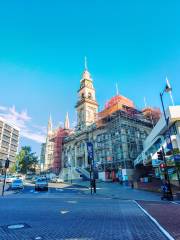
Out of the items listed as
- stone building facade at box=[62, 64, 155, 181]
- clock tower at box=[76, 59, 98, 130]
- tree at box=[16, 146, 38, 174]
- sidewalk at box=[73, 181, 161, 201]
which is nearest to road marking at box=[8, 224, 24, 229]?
sidewalk at box=[73, 181, 161, 201]

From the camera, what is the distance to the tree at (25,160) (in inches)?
3191

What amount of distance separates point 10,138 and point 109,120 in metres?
69.4

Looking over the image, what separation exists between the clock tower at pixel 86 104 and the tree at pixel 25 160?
85.1 feet

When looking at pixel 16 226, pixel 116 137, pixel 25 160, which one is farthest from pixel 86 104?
pixel 16 226

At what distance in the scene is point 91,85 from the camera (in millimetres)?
86312

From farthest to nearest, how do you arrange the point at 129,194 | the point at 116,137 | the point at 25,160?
the point at 25,160 < the point at 116,137 < the point at 129,194

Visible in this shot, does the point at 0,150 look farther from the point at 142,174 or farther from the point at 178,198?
the point at 178,198

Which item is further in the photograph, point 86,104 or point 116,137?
point 86,104

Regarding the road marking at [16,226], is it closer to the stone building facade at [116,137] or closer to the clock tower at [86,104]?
the stone building facade at [116,137]

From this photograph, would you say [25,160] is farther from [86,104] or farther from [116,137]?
[116,137]

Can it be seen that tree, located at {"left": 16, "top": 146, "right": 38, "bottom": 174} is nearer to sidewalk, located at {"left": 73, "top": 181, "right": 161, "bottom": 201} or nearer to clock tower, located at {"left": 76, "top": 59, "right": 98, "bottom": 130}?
clock tower, located at {"left": 76, "top": 59, "right": 98, "bottom": 130}

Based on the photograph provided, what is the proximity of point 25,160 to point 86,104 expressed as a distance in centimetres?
3540

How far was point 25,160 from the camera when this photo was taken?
272 feet

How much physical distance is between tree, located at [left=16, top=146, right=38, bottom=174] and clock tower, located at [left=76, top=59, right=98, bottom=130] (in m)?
25.9
